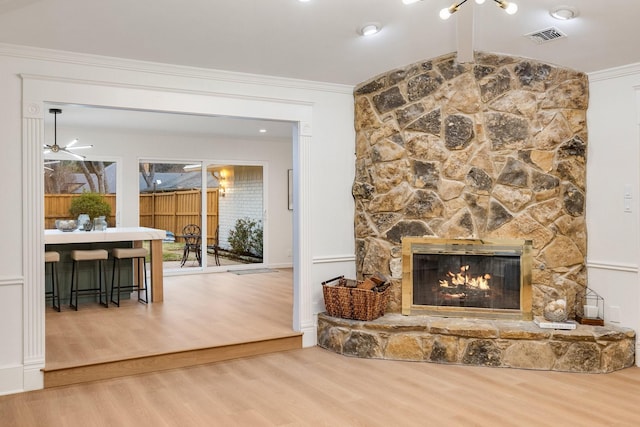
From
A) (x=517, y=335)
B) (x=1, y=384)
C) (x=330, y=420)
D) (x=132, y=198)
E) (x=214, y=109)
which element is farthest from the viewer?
(x=132, y=198)

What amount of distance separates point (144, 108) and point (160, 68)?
0.35 m

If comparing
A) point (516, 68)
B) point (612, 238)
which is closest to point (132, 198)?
point (516, 68)

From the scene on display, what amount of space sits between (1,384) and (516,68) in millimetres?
4579

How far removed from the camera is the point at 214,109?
4453mm

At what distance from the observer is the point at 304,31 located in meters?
3.71

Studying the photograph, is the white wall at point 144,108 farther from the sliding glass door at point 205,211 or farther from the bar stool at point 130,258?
the sliding glass door at point 205,211

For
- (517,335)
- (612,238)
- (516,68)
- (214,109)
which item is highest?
(516,68)

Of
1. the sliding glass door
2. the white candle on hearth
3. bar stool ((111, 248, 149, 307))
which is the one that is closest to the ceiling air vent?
the white candle on hearth

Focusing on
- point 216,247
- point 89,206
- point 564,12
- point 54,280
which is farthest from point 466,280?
point 216,247

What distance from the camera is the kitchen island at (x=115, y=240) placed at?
590 cm

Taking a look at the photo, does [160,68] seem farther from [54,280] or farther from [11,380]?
[54,280]

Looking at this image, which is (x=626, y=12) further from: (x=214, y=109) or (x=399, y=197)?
(x=214, y=109)

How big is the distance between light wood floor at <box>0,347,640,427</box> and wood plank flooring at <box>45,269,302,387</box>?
12cm

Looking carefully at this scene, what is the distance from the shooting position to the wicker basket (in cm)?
446
